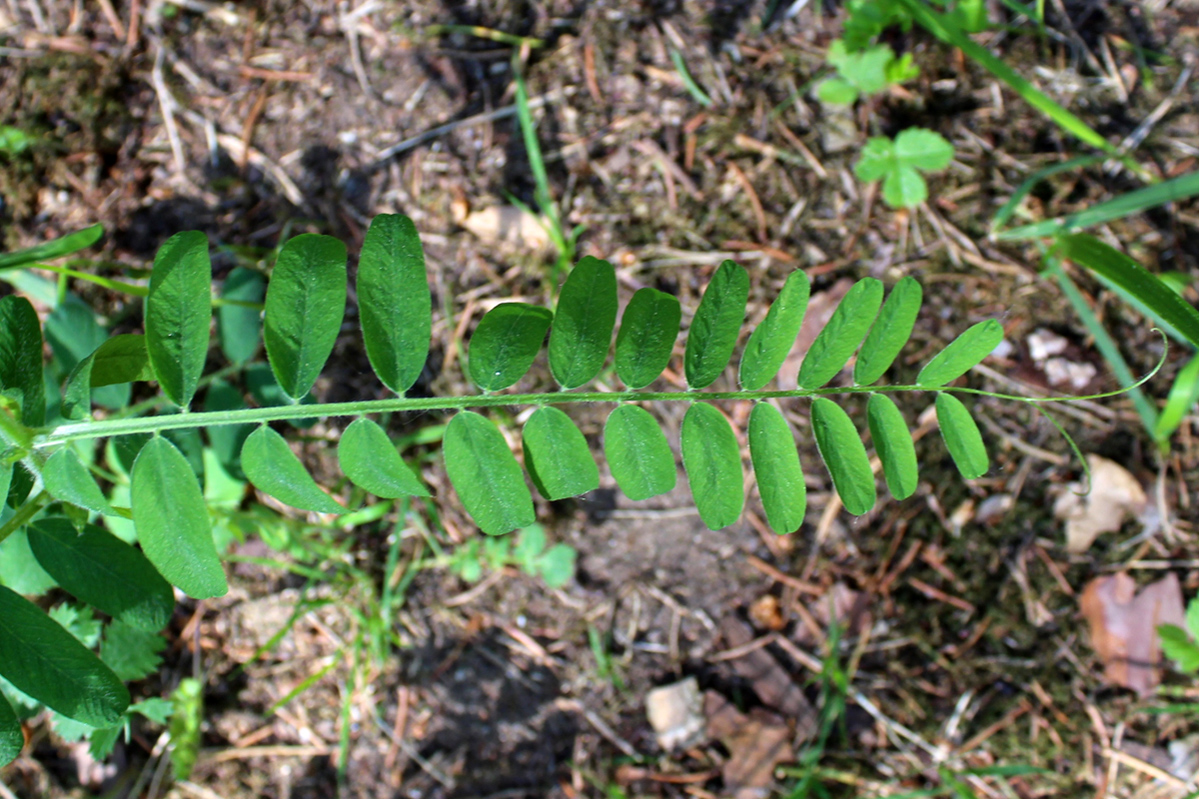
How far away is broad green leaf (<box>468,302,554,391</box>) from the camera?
1445mm

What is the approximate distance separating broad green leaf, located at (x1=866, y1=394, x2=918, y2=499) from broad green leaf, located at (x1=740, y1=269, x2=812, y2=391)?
0.22 metres

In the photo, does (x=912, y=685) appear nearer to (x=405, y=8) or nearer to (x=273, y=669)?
(x=273, y=669)

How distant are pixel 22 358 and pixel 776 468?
1454mm

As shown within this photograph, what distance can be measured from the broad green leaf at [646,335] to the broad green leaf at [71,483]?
984 mm

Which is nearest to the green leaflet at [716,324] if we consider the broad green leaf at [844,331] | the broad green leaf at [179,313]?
the broad green leaf at [844,331]

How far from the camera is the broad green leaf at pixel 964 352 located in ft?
5.09

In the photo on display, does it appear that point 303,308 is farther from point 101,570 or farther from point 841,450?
point 841,450

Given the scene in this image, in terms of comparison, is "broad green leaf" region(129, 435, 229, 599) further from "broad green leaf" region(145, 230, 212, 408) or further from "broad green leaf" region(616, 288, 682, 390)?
"broad green leaf" region(616, 288, 682, 390)

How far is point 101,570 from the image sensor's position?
1532mm

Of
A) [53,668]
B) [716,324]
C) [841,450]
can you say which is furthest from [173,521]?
[841,450]

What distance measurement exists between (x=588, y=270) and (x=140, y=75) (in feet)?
7.33

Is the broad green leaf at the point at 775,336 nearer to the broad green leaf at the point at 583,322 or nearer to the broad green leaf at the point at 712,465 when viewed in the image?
the broad green leaf at the point at 712,465

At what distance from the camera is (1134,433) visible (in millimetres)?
2688

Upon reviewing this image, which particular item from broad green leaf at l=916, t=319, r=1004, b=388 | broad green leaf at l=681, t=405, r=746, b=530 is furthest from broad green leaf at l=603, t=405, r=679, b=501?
broad green leaf at l=916, t=319, r=1004, b=388
